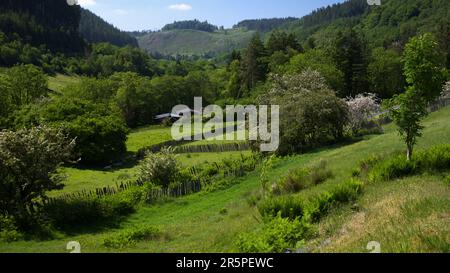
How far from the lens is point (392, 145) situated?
2683cm

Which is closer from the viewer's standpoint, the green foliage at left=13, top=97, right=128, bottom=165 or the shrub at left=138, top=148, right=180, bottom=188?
the shrub at left=138, top=148, right=180, bottom=188

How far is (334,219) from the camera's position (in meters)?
13.1

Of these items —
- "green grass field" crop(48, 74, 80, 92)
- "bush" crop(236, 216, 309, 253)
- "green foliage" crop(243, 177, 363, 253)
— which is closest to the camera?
"bush" crop(236, 216, 309, 253)

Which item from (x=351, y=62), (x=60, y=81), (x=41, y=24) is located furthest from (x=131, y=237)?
(x=41, y=24)

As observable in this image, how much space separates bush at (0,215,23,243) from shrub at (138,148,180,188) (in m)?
11.7

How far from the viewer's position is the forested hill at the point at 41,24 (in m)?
145

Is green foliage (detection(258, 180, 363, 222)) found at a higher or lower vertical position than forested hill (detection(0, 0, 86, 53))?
lower

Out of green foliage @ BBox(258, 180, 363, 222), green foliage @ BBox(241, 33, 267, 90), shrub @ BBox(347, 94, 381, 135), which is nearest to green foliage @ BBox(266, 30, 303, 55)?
green foliage @ BBox(241, 33, 267, 90)

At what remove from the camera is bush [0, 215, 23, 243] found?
2054 cm

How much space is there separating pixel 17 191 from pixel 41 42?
477ft

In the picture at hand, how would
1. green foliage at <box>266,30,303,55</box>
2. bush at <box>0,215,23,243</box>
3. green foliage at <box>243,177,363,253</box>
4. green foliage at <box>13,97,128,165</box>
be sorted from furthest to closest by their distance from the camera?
green foliage at <box>266,30,303,55</box> < green foliage at <box>13,97,128,165</box> < bush at <box>0,215,23,243</box> < green foliage at <box>243,177,363,253</box>

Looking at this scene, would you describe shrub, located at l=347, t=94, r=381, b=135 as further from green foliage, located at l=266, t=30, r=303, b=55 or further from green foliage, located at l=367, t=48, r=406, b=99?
green foliage, located at l=266, t=30, r=303, b=55

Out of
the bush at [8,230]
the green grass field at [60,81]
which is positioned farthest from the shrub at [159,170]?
the green grass field at [60,81]

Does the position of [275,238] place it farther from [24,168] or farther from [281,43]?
[281,43]
